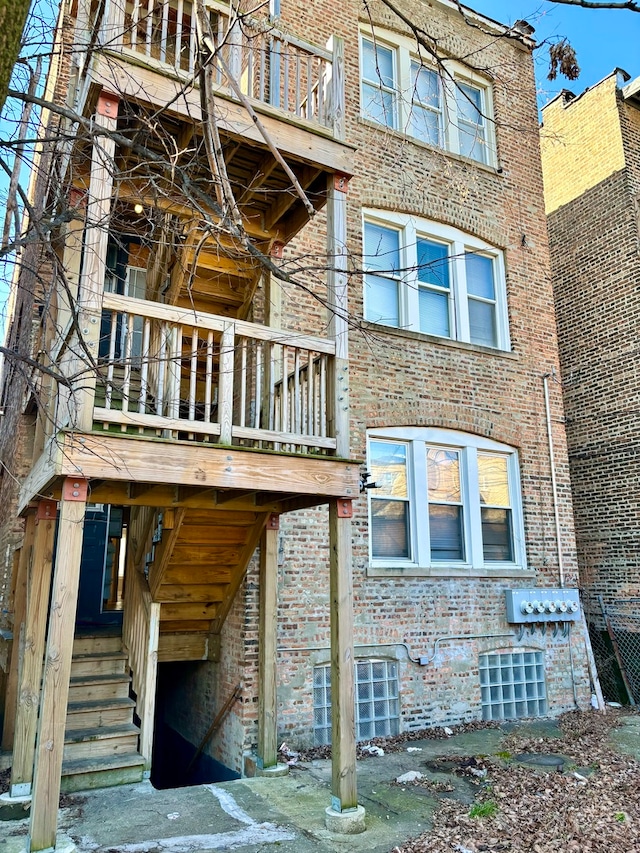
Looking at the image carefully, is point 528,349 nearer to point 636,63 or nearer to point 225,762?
point 636,63

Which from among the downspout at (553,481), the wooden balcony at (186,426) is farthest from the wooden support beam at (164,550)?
the downspout at (553,481)

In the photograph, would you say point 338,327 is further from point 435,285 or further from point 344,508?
point 435,285

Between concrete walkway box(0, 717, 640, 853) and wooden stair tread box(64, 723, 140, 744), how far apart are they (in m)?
0.48

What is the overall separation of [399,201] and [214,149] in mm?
6252

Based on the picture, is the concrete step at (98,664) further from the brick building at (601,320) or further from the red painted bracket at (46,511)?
the brick building at (601,320)

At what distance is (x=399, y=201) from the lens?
9.46 m

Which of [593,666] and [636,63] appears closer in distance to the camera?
[636,63]

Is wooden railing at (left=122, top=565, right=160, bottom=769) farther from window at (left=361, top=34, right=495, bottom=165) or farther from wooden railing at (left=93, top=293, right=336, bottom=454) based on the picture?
window at (left=361, top=34, right=495, bottom=165)

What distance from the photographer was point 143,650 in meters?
6.50

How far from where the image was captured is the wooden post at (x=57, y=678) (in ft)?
13.3

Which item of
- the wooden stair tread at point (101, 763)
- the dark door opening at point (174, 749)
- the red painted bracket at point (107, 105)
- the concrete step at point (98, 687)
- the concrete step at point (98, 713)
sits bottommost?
the dark door opening at point (174, 749)

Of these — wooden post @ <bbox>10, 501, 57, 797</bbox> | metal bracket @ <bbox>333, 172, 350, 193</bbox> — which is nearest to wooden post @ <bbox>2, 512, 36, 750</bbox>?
wooden post @ <bbox>10, 501, 57, 797</bbox>

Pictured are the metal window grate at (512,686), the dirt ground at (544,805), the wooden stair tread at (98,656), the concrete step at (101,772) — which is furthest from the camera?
the metal window grate at (512,686)

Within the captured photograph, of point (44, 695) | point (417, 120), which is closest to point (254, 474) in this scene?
point (44, 695)
